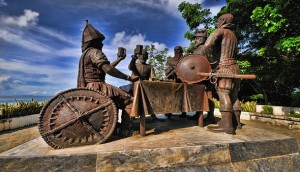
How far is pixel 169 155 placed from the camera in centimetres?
293

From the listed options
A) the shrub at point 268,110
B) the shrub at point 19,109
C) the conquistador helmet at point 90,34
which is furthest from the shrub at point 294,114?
the shrub at point 19,109

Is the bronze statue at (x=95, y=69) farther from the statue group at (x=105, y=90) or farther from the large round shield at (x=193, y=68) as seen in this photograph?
the large round shield at (x=193, y=68)

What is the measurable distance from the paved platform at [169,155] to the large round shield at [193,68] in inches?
49.7

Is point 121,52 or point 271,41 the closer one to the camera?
point 121,52

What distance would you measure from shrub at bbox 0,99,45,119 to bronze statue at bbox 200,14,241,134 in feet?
37.9

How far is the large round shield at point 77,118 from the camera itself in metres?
3.07

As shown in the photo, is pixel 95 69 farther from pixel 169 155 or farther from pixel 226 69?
pixel 226 69

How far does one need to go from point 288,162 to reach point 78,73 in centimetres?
395

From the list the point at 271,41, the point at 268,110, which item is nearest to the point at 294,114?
the point at 268,110

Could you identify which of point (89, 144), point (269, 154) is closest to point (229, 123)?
point (269, 154)

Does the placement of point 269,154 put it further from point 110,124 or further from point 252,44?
point 252,44

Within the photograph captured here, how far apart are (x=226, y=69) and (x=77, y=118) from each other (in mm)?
2878

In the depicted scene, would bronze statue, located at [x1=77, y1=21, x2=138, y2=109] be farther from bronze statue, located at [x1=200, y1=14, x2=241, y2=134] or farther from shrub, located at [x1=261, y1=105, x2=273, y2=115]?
shrub, located at [x1=261, y1=105, x2=273, y2=115]

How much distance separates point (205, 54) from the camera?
443 centimetres
